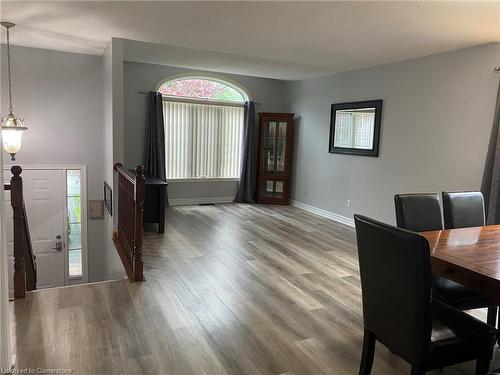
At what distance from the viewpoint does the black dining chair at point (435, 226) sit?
7.59ft

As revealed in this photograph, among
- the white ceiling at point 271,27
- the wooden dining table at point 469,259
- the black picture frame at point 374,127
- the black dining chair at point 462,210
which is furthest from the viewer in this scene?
the black picture frame at point 374,127

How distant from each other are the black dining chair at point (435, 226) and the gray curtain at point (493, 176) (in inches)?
59.9

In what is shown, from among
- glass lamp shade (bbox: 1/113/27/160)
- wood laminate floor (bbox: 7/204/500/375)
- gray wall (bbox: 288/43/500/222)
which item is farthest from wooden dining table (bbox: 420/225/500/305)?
glass lamp shade (bbox: 1/113/27/160)

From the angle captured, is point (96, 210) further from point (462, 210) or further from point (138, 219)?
point (462, 210)

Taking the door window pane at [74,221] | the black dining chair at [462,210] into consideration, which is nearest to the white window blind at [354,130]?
the black dining chair at [462,210]

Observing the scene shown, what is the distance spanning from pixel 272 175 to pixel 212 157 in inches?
49.9

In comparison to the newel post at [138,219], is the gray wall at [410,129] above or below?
Result: above

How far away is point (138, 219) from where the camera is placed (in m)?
3.32

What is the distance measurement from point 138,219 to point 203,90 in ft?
14.4

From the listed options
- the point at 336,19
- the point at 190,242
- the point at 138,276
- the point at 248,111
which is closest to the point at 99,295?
the point at 138,276

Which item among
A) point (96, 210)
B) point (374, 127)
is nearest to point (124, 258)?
point (96, 210)

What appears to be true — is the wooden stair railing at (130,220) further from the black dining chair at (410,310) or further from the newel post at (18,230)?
the black dining chair at (410,310)

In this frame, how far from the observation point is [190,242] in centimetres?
470

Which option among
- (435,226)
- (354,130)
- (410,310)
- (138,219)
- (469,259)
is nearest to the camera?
(410,310)
